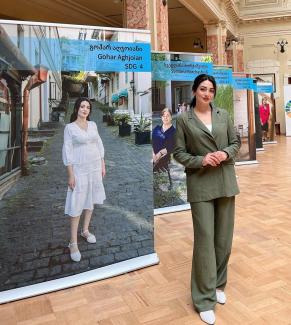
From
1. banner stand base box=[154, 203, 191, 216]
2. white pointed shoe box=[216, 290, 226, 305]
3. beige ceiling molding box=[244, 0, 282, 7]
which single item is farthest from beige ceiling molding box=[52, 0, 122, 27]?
white pointed shoe box=[216, 290, 226, 305]

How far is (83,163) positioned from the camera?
123 inches

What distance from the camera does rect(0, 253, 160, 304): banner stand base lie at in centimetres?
300

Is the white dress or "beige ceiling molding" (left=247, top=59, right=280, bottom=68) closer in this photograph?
the white dress

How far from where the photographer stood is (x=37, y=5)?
11.5 m

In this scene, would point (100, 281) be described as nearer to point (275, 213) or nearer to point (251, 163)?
point (275, 213)

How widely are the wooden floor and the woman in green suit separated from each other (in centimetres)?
30

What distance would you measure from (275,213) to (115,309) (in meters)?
3.37

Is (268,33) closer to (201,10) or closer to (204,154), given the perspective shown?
(201,10)

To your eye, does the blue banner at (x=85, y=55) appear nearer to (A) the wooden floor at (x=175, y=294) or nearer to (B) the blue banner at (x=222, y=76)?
(A) the wooden floor at (x=175, y=294)

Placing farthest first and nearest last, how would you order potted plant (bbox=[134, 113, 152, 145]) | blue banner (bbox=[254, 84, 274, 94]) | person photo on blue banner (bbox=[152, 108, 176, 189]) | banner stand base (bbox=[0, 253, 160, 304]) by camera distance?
blue banner (bbox=[254, 84, 274, 94])
person photo on blue banner (bbox=[152, 108, 176, 189])
potted plant (bbox=[134, 113, 152, 145])
banner stand base (bbox=[0, 253, 160, 304])

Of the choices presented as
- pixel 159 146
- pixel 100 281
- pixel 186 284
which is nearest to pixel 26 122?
pixel 100 281

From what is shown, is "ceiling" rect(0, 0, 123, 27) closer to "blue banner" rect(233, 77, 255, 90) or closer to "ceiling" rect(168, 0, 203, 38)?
"ceiling" rect(168, 0, 203, 38)

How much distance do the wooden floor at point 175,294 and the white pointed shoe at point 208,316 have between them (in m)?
0.05

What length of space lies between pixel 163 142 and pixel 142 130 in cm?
184
